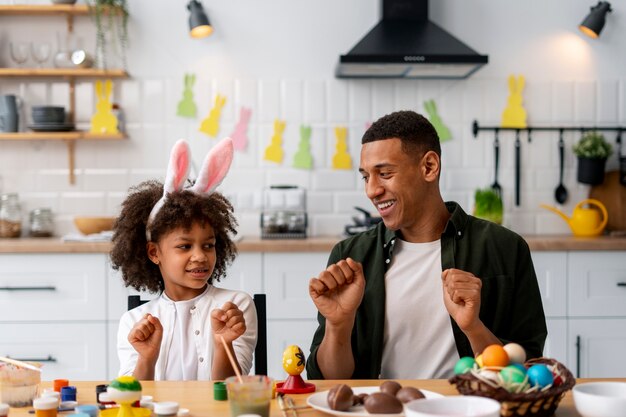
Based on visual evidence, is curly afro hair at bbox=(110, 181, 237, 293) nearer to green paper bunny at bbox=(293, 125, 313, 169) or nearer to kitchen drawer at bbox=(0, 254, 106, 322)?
kitchen drawer at bbox=(0, 254, 106, 322)

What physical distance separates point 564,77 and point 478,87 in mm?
453

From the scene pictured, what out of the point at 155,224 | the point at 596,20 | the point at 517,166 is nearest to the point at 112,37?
the point at 517,166

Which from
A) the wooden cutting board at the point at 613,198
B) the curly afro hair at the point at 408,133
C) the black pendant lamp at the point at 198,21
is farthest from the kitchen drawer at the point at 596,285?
the black pendant lamp at the point at 198,21

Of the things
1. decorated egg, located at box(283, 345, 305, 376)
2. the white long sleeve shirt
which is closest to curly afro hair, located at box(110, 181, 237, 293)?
the white long sleeve shirt

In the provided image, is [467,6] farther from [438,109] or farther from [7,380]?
[7,380]

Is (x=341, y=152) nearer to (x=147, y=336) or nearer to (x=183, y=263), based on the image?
(x=183, y=263)

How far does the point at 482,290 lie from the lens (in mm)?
2227

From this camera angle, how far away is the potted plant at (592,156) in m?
4.34

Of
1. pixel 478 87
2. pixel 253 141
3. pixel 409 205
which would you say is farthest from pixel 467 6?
pixel 409 205

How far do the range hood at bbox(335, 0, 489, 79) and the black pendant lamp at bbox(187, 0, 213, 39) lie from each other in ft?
2.24

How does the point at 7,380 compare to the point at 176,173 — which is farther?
the point at 176,173

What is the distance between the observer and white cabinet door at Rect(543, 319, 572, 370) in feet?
12.6

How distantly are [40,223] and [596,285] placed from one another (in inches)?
105

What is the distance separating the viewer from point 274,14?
4.45 m
